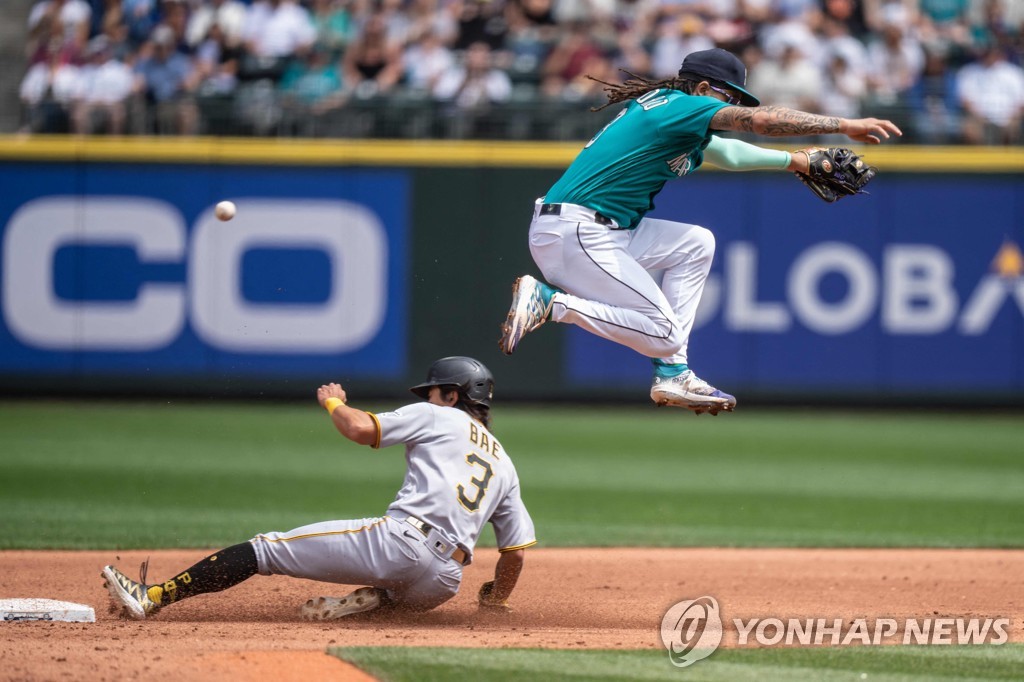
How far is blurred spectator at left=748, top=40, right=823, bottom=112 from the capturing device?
14.1 meters

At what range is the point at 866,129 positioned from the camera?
5.72 m

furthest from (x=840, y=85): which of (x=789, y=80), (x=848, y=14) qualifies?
(x=848, y=14)

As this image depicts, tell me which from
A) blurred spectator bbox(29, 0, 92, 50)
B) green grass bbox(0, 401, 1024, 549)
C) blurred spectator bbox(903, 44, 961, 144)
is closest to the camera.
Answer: green grass bbox(0, 401, 1024, 549)

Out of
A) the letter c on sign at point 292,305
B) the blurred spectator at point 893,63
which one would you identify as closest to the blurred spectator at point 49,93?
the letter c on sign at point 292,305

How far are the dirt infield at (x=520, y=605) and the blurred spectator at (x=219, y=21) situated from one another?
7945mm

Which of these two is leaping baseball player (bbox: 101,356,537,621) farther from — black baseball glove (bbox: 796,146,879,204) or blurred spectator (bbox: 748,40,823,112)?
blurred spectator (bbox: 748,40,823,112)

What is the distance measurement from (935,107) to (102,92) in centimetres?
858

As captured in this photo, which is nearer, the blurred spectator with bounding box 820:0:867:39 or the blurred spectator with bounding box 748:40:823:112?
the blurred spectator with bounding box 748:40:823:112

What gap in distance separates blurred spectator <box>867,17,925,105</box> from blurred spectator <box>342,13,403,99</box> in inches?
195

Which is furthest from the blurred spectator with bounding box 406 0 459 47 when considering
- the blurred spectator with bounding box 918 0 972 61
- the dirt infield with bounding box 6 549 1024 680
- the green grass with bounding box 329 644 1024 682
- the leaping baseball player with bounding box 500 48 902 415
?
the green grass with bounding box 329 644 1024 682

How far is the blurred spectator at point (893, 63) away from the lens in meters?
14.6

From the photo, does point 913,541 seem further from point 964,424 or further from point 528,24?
point 528,24

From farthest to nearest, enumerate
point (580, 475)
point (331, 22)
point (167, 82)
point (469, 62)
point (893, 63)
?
point (331, 22), point (893, 63), point (167, 82), point (469, 62), point (580, 475)

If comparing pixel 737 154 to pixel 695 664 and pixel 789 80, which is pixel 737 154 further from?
pixel 789 80
